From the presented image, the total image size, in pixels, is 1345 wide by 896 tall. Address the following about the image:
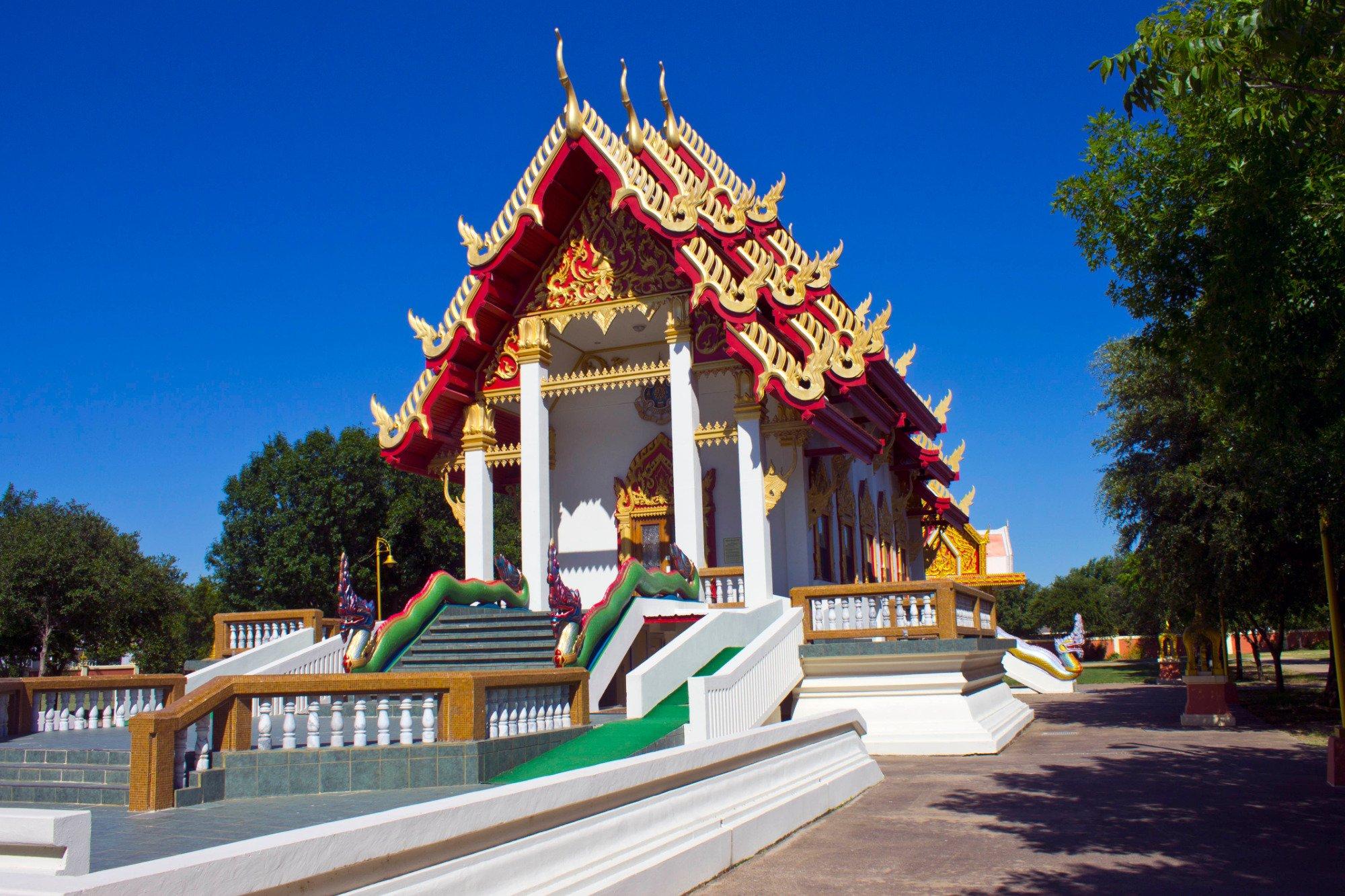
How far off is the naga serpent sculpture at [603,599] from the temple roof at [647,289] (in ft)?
8.50

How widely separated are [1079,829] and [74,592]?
39625 millimetres

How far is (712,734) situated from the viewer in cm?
938

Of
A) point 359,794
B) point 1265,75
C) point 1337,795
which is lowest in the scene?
point 1337,795

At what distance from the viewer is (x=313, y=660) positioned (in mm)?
13836

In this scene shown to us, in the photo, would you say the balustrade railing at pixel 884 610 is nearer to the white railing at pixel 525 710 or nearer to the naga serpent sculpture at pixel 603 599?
the naga serpent sculpture at pixel 603 599

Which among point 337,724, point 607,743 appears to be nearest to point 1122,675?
point 607,743

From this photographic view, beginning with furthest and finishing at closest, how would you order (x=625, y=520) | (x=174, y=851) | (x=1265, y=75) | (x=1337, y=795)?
(x=625, y=520) → (x=1337, y=795) → (x=1265, y=75) → (x=174, y=851)

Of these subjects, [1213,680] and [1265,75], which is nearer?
[1265,75]

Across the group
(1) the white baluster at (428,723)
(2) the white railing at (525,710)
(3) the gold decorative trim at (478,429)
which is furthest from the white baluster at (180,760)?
(3) the gold decorative trim at (478,429)

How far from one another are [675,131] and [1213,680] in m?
12.4

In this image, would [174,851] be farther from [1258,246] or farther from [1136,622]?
[1136,622]

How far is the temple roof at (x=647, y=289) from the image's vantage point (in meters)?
14.2

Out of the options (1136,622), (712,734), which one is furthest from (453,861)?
(1136,622)

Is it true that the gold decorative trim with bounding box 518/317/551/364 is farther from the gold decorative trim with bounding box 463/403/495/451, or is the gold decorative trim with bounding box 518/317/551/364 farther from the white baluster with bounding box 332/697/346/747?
the white baluster with bounding box 332/697/346/747
